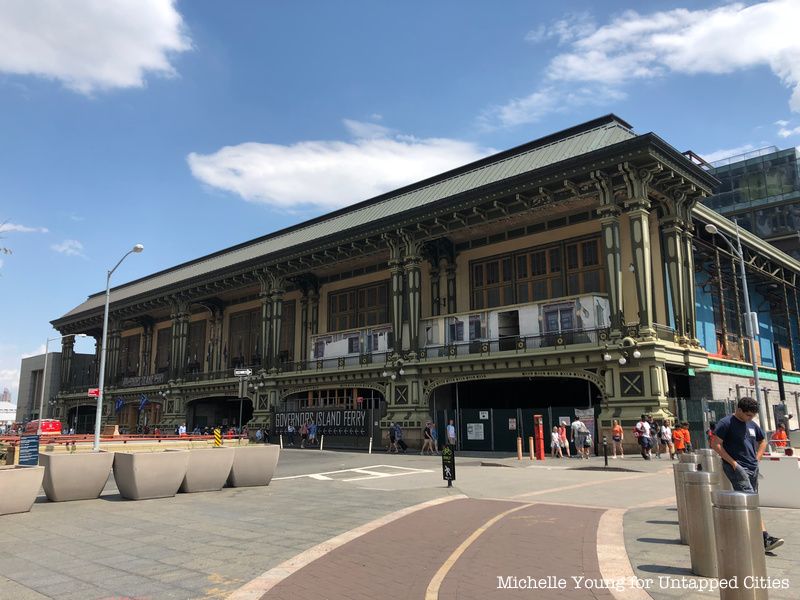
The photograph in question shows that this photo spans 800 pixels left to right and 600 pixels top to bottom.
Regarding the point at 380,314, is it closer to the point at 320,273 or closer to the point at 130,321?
the point at 320,273

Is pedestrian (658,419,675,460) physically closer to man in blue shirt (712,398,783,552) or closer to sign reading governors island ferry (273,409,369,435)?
sign reading governors island ferry (273,409,369,435)

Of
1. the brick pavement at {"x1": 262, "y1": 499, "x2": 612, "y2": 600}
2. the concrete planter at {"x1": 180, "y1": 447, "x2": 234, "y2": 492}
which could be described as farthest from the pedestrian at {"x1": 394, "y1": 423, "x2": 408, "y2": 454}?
the brick pavement at {"x1": 262, "y1": 499, "x2": 612, "y2": 600}

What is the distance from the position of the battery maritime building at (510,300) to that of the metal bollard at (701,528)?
20531mm

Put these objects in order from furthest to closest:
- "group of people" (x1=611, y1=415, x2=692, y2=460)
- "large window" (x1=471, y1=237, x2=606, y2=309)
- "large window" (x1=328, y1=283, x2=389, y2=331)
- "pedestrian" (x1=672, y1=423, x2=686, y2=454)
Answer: "large window" (x1=328, y1=283, x2=389, y2=331) → "large window" (x1=471, y1=237, x2=606, y2=309) → "group of people" (x1=611, y1=415, x2=692, y2=460) → "pedestrian" (x1=672, y1=423, x2=686, y2=454)

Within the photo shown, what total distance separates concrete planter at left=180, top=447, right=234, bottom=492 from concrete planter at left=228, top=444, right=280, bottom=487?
1.53ft

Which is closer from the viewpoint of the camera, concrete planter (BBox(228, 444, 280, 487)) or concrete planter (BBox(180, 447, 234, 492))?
concrete planter (BBox(180, 447, 234, 492))

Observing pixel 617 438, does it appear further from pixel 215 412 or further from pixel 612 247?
pixel 215 412

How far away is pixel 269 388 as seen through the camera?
44.2 metres

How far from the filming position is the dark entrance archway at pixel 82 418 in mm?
69375

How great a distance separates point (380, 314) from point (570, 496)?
28.6 m

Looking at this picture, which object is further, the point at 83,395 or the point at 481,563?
the point at 83,395

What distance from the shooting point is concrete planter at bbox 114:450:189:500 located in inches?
523

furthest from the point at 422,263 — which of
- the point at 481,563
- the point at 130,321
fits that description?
the point at 130,321

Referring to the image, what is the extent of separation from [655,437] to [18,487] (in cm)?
2238
